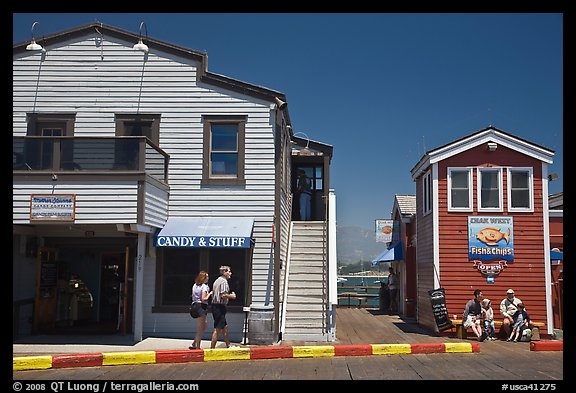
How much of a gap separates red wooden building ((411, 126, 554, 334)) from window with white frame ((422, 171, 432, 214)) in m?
0.65

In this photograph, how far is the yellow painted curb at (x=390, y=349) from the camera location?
1324 cm

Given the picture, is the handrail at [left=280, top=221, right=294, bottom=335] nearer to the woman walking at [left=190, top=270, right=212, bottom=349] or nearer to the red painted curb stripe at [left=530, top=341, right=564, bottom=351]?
the woman walking at [left=190, top=270, right=212, bottom=349]

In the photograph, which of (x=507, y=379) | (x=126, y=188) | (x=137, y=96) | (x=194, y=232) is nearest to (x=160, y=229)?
(x=194, y=232)

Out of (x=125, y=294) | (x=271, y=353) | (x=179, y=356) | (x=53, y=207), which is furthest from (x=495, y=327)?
(x=53, y=207)

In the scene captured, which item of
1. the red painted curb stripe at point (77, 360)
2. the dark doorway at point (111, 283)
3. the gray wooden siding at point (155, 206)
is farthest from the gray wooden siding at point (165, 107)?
the red painted curb stripe at point (77, 360)

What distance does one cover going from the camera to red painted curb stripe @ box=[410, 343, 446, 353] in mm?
13445

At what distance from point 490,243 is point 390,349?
614 centimetres

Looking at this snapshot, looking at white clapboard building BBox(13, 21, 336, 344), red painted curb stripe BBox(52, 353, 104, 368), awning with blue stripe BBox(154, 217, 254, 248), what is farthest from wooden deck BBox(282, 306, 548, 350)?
red painted curb stripe BBox(52, 353, 104, 368)

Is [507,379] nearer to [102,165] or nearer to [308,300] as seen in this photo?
[308,300]

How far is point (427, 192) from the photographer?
1975 cm

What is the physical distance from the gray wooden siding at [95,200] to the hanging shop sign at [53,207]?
89mm

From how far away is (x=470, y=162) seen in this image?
18.3 metres

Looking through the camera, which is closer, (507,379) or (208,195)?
(507,379)
